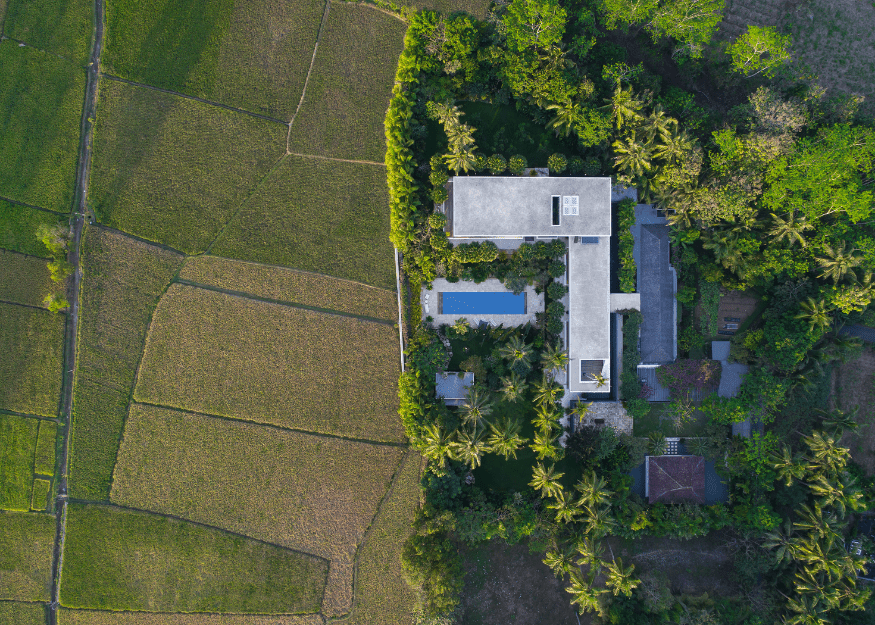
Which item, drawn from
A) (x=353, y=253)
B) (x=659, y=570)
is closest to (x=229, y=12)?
(x=353, y=253)

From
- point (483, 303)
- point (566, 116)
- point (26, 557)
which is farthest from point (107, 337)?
point (566, 116)

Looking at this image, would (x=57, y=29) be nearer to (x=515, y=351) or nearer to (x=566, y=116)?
(x=566, y=116)

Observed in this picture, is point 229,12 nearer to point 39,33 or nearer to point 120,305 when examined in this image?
point 39,33

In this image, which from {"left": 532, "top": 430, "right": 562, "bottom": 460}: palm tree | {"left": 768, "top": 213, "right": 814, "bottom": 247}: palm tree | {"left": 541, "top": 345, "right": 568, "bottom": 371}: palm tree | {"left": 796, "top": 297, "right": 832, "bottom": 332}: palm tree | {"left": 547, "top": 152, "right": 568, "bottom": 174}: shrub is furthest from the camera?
{"left": 547, "top": 152, "right": 568, "bottom": 174}: shrub

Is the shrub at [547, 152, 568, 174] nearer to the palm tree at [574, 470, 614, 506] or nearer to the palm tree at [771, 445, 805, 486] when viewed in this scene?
the palm tree at [574, 470, 614, 506]

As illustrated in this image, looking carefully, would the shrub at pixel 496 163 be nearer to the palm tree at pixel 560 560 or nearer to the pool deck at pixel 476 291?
the pool deck at pixel 476 291

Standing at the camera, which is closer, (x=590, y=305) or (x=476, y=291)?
(x=590, y=305)

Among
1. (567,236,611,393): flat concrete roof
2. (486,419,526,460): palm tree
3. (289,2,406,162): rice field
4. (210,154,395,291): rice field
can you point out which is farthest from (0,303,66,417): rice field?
(567,236,611,393): flat concrete roof
